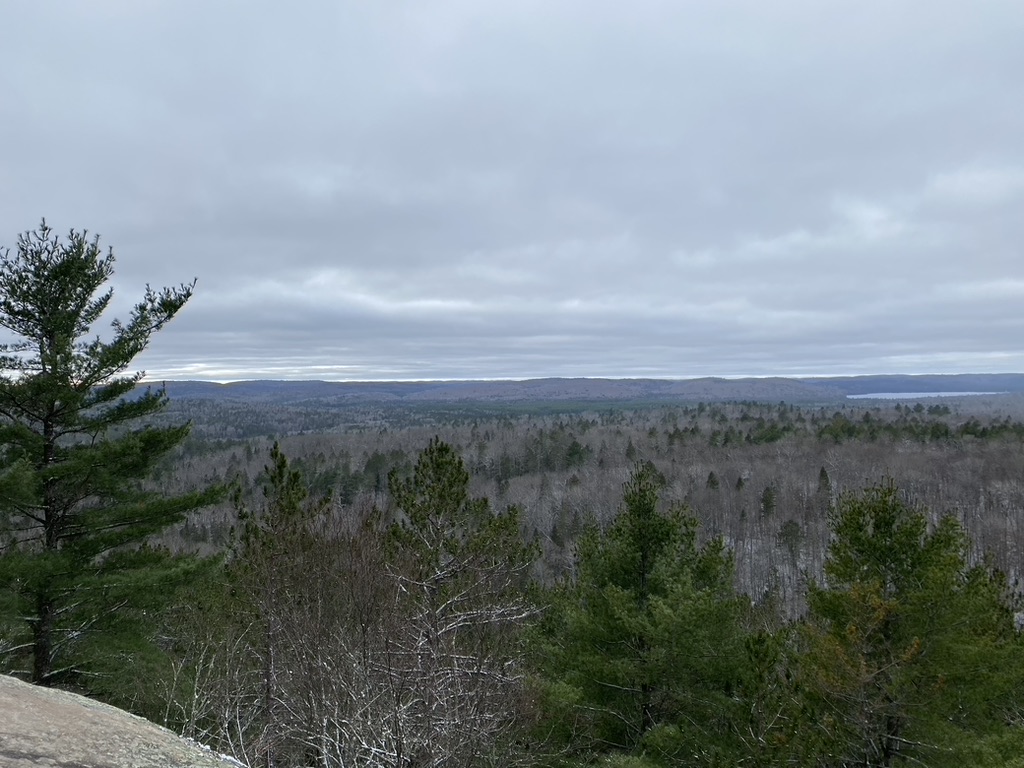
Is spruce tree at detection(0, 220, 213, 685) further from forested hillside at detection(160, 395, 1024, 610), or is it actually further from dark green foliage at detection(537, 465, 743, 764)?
forested hillside at detection(160, 395, 1024, 610)

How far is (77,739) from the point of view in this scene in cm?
446

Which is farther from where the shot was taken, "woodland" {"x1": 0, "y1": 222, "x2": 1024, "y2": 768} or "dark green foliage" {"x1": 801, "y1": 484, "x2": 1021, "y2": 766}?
"dark green foliage" {"x1": 801, "y1": 484, "x2": 1021, "y2": 766}

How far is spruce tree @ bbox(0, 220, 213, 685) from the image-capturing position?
921 cm

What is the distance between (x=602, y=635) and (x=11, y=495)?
9.25m

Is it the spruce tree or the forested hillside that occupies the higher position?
the spruce tree

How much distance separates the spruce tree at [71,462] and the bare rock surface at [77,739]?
448 centimetres

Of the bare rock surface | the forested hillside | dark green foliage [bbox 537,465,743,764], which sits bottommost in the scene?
the forested hillside

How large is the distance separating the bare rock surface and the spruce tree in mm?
4483

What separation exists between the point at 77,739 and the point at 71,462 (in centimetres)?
591

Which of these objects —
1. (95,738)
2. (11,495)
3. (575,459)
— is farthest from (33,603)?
(575,459)

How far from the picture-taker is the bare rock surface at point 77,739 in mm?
4125

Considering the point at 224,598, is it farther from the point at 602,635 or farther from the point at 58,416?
the point at 602,635

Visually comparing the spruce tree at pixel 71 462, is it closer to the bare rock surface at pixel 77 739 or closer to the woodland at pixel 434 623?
the woodland at pixel 434 623

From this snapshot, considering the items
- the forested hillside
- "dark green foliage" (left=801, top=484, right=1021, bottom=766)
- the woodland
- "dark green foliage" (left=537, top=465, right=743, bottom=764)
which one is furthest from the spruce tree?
the forested hillside
